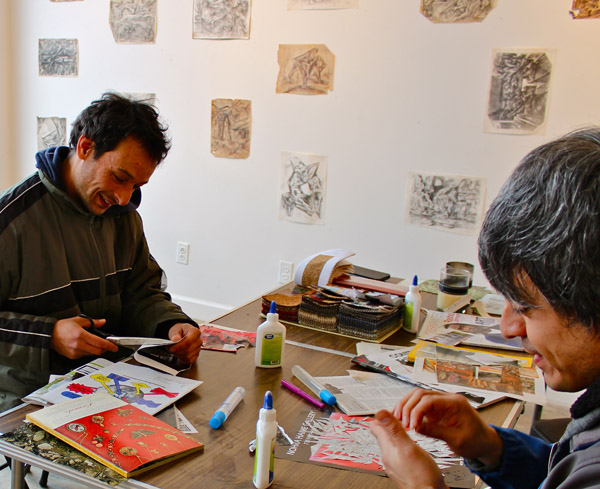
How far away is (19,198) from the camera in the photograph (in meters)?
1.66

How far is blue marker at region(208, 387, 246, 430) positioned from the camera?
123 centimetres

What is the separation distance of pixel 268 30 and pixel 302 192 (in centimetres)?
98

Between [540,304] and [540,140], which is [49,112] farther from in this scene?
[540,304]

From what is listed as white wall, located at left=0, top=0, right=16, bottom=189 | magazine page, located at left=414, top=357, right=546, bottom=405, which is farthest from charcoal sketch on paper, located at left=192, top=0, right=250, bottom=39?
magazine page, located at left=414, top=357, right=546, bottom=405

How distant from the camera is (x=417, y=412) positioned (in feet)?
3.75

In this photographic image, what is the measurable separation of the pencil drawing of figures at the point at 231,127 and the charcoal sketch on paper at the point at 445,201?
43.2 inches

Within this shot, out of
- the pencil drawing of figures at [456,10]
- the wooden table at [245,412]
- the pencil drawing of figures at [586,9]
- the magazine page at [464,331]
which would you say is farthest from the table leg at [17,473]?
the pencil drawing of figures at [586,9]

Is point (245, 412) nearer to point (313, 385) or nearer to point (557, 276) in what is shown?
point (313, 385)

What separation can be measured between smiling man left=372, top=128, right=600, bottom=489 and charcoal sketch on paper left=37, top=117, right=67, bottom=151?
3.94 meters

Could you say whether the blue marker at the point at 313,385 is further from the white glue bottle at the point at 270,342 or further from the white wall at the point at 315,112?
the white wall at the point at 315,112

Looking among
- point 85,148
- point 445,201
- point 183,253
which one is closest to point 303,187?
point 445,201

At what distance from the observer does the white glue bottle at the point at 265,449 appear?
40.9 inches

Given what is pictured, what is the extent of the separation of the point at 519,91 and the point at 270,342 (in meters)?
2.08

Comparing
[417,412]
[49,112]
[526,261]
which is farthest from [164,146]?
[49,112]
